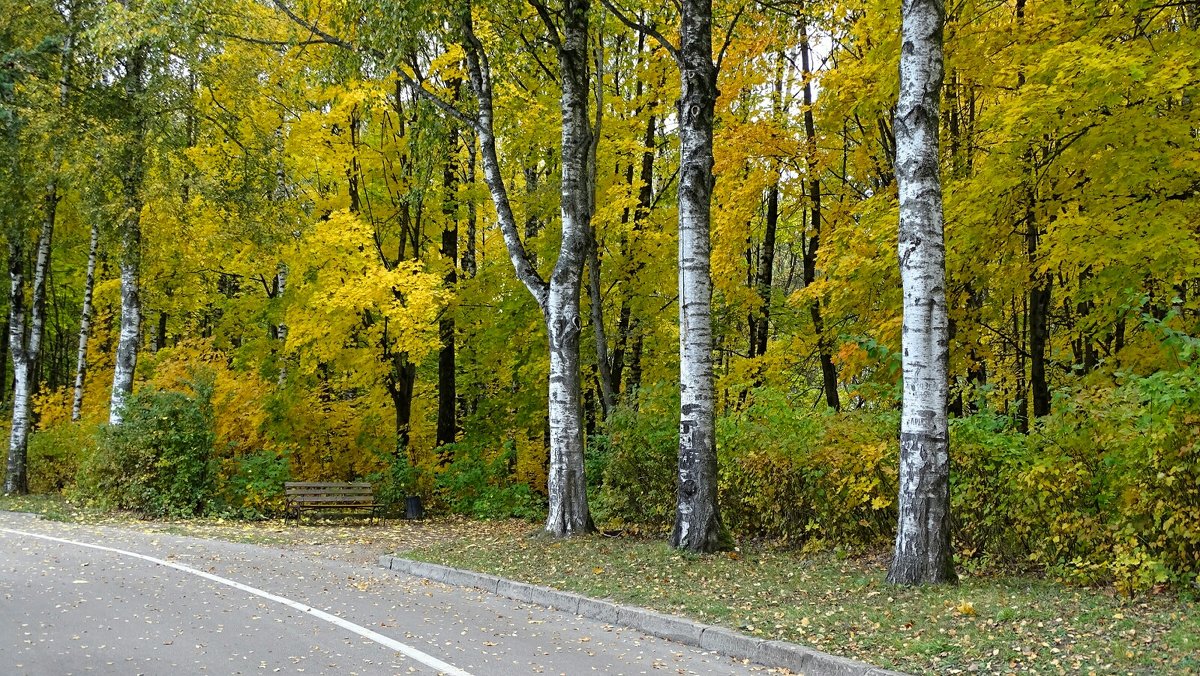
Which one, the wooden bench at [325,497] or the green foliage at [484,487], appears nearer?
the wooden bench at [325,497]

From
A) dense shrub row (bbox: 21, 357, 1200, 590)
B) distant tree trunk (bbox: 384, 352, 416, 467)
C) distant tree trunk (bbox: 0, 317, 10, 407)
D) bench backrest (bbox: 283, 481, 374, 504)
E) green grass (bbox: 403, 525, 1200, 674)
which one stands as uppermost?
distant tree trunk (bbox: 0, 317, 10, 407)

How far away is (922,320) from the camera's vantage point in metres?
8.25

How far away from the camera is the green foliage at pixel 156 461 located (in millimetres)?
17375

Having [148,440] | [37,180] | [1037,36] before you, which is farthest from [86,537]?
[1037,36]

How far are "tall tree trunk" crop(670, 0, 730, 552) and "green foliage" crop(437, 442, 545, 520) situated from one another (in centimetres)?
792

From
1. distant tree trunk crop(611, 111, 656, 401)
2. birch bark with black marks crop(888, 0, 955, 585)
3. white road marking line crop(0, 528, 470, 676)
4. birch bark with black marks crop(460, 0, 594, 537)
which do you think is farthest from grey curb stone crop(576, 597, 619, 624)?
distant tree trunk crop(611, 111, 656, 401)

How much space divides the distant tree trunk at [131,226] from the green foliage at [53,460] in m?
5.49

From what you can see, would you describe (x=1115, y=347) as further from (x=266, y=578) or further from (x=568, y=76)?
(x=266, y=578)

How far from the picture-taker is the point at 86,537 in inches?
529

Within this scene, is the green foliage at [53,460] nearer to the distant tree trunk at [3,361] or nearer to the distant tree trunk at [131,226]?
the distant tree trunk at [131,226]

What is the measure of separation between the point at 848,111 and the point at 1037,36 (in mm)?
3372

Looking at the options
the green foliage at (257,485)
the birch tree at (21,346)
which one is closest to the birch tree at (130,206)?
the green foliage at (257,485)

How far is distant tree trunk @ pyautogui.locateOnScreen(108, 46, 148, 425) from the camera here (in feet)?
57.4

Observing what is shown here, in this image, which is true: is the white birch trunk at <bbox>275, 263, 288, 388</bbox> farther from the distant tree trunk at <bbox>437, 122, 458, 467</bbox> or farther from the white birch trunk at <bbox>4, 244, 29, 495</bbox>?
the white birch trunk at <bbox>4, 244, 29, 495</bbox>
